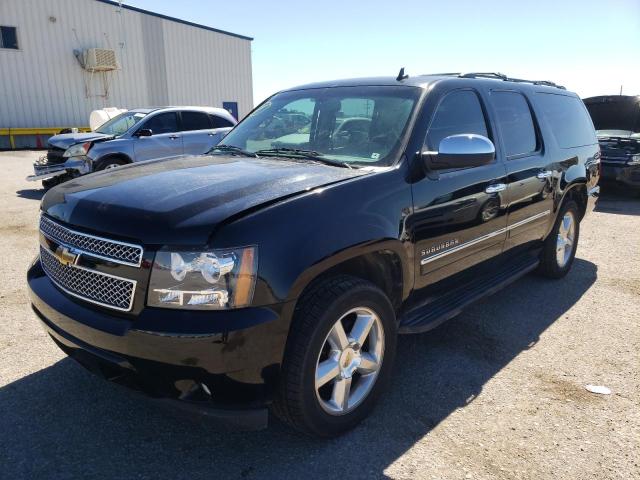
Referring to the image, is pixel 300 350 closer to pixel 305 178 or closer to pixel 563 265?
pixel 305 178

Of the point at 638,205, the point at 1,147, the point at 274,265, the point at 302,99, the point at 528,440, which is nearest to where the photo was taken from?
the point at 274,265

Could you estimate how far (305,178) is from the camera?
2.70 metres

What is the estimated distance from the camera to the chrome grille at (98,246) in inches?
87.2

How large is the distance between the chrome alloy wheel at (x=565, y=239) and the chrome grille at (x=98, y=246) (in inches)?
169

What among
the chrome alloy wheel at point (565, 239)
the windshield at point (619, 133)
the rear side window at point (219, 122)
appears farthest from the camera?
the rear side window at point (219, 122)

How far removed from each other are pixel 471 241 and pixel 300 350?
1734 millimetres

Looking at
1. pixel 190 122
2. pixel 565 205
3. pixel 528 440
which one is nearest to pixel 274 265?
pixel 528 440

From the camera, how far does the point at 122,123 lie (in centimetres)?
1080

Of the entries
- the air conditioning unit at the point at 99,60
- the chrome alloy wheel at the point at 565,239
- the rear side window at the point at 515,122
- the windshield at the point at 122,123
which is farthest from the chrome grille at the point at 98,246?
the air conditioning unit at the point at 99,60

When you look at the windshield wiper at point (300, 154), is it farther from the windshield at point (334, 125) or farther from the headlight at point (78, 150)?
the headlight at point (78, 150)

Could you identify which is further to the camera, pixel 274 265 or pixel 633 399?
pixel 633 399

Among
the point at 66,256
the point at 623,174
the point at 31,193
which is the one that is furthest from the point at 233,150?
the point at 623,174

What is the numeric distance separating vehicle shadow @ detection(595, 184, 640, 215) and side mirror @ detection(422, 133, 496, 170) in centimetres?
742

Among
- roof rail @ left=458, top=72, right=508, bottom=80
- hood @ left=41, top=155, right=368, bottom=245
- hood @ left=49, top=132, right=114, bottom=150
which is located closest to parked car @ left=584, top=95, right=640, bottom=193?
roof rail @ left=458, top=72, right=508, bottom=80
